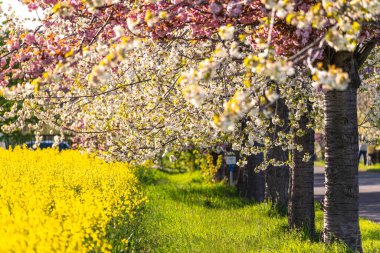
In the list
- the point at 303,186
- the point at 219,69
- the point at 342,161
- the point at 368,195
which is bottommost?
the point at 368,195

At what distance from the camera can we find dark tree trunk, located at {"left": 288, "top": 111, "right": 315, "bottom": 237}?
11.6 m

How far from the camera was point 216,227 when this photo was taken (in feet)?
42.5

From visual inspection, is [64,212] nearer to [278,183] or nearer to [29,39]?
[29,39]

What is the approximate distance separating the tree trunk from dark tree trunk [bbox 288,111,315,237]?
95.6 inches

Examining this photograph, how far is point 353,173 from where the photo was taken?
9.00m

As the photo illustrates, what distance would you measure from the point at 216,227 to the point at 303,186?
6.88ft

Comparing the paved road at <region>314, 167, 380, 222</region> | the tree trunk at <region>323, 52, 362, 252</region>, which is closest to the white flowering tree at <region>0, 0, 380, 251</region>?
the tree trunk at <region>323, 52, 362, 252</region>

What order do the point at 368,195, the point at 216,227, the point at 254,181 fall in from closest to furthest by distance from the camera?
the point at 216,227 → the point at 254,181 → the point at 368,195

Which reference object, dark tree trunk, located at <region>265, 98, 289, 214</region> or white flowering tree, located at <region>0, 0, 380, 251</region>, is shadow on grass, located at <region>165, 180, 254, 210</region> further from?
white flowering tree, located at <region>0, 0, 380, 251</region>

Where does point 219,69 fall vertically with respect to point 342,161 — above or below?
above

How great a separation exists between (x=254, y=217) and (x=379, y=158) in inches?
1211

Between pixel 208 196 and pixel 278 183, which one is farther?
pixel 208 196

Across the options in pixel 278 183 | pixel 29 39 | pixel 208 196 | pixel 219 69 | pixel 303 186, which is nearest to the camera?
pixel 29 39

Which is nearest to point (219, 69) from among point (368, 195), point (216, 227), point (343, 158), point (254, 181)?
point (343, 158)
